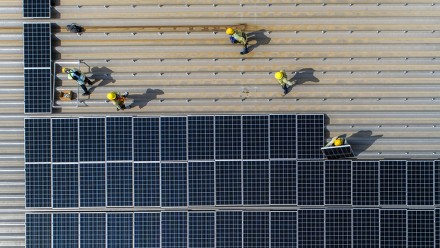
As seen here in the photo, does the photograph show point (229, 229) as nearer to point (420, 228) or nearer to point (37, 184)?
point (420, 228)

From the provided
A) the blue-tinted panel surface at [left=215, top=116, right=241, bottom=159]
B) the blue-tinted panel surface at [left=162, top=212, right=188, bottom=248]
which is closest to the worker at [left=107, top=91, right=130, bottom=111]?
the blue-tinted panel surface at [left=215, top=116, right=241, bottom=159]

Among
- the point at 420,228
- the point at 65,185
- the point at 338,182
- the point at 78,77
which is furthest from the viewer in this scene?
the point at 65,185

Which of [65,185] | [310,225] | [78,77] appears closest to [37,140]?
[65,185]

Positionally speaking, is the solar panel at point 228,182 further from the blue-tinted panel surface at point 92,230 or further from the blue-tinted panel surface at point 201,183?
the blue-tinted panel surface at point 92,230

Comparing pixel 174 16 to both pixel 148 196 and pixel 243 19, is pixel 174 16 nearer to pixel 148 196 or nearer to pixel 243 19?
pixel 243 19

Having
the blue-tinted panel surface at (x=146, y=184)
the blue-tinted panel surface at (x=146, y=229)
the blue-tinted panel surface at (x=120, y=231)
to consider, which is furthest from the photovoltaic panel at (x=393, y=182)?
the blue-tinted panel surface at (x=120, y=231)

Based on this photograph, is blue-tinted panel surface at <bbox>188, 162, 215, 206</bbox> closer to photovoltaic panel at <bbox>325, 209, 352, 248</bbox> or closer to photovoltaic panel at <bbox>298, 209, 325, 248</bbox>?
photovoltaic panel at <bbox>298, 209, 325, 248</bbox>

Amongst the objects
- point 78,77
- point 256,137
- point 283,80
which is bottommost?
point 256,137
